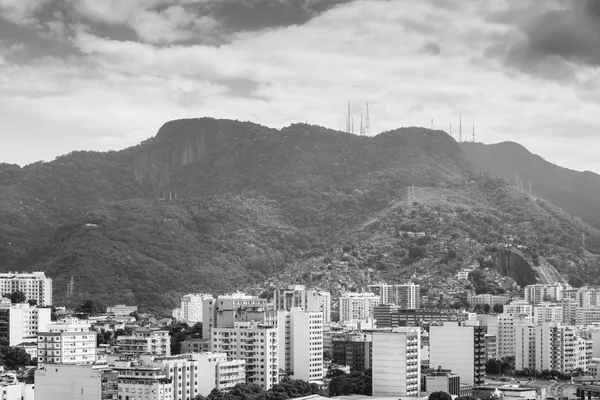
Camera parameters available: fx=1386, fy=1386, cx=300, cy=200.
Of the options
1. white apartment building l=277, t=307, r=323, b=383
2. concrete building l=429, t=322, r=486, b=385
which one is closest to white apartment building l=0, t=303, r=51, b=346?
white apartment building l=277, t=307, r=323, b=383

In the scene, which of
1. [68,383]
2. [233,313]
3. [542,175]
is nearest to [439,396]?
[68,383]

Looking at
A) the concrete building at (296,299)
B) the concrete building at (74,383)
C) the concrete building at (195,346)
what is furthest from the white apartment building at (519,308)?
the concrete building at (74,383)

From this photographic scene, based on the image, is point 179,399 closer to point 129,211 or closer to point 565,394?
point 565,394

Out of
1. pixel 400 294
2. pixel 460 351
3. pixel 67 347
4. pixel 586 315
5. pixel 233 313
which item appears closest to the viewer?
pixel 67 347

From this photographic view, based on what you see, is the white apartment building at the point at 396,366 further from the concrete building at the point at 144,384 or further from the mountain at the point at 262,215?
the mountain at the point at 262,215

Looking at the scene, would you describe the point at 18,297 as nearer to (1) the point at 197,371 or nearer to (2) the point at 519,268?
(1) the point at 197,371

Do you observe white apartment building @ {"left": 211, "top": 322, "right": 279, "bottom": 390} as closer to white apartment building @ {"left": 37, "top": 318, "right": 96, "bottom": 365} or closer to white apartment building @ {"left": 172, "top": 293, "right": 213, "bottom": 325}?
white apartment building @ {"left": 37, "top": 318, "right": 96, "bottom": 365}
